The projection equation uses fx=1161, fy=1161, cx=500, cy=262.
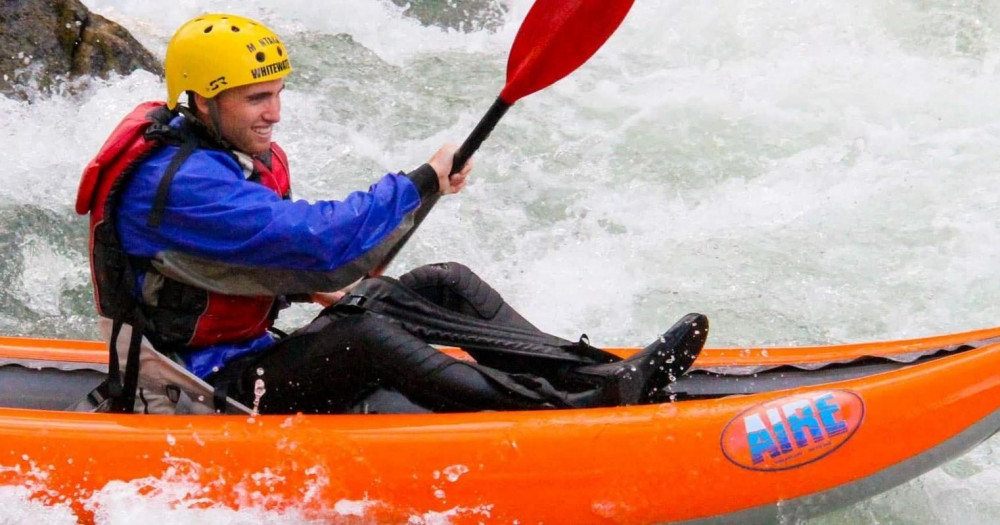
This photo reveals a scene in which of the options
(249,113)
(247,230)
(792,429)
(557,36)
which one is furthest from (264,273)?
(792,429)

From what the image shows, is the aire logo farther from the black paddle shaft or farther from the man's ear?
the man's ear

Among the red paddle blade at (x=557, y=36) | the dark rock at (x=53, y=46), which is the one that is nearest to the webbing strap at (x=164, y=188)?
the red paddle blade at (x=557, y=36)

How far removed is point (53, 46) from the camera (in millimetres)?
5336

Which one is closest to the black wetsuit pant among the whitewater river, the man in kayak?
the man in kayak

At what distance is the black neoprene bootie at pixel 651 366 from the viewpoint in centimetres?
270

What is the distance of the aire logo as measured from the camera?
8.71 feet

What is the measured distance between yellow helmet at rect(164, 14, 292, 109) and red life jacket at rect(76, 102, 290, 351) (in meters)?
0.10

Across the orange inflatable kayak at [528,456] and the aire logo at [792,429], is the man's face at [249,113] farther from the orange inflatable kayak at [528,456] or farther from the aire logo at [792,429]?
the aire logo at [792,429]

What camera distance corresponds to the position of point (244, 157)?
2604 mm

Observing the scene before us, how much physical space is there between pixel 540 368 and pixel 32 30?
353cm

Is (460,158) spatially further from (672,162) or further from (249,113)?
(672,162)

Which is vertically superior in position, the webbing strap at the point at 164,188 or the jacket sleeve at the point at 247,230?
the webbing strap at the point at 164,188

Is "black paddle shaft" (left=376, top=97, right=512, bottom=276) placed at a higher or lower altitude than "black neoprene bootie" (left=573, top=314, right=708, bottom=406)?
higher

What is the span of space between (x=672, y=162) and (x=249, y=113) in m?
3.34
